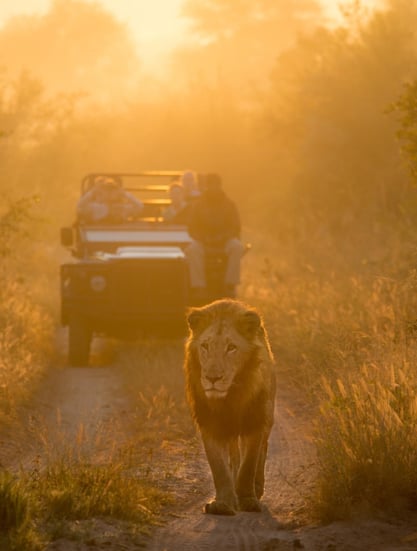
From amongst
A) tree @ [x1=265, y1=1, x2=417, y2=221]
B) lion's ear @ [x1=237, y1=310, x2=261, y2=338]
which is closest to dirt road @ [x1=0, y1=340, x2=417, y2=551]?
lion's ear @ [x1=237, y1=310, x2=261, y2=338]

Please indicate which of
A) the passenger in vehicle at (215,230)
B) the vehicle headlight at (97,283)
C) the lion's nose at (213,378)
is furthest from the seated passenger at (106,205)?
the lion's nose at (213,378)

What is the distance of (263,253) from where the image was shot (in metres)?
A: 24.7

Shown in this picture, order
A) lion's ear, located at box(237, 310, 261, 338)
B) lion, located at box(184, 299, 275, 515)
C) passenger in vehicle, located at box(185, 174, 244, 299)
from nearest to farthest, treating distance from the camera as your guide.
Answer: lion, located at box(184, 299, 275, 515) → lion's ear, located at box(237, 310, 261, 338) → passenger in vehicle, located at box(185, 174, 244, 299)

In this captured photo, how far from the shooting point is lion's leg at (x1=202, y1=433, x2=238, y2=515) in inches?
279

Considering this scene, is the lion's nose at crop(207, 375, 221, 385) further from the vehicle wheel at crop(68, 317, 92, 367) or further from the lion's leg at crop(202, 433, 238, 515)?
the vehicle wheel at crop(68, 317, 92, 367)

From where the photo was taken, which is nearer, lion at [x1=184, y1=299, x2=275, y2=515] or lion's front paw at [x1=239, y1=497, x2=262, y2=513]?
lion at [x1=184, y1=299, x2=275, y2=515]

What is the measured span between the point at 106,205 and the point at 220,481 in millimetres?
9241

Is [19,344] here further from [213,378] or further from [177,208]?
[213,378]

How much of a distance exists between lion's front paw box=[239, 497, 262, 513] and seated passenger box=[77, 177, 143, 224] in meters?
9.05

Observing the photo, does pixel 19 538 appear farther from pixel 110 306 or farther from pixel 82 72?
pixel 82 72

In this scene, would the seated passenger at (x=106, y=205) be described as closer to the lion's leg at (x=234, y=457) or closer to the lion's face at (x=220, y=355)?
the lion's leg at (x=234, y=457)

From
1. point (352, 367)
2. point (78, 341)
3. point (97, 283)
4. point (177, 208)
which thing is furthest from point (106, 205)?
point (352, 367)

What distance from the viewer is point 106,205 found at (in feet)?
52.6

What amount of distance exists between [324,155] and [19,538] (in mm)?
20348
